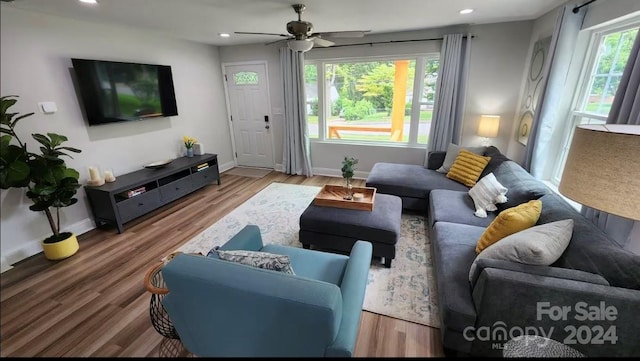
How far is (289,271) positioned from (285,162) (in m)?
3.84

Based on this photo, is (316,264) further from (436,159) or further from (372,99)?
(372,99)

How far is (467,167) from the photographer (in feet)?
10.0

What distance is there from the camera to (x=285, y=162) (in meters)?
4.90

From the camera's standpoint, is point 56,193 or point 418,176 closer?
point 56,193

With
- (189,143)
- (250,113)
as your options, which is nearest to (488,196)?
(189,143)

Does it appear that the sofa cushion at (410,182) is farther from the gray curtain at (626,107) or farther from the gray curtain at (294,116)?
the gray curtain at (294,116)

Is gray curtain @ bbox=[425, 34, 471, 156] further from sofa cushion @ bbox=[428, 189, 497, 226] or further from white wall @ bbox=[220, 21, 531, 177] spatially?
sofa cushion @ bbox=[428, 189, 497, 226]

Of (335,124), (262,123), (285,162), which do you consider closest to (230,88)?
(262,123)

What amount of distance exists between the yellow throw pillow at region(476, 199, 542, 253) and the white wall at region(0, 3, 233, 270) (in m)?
2.12

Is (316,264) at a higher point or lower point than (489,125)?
lower

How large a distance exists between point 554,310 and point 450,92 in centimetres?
320

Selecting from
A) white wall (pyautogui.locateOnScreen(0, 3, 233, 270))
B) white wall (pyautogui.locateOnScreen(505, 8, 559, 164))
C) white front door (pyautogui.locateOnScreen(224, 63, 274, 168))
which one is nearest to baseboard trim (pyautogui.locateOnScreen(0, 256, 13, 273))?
white wall (pyautogui.locateOnScreen(0, 3, 233, 270))

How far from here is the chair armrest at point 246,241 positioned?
5.16ft

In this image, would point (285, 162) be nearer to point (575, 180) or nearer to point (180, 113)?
point (180, 113)
